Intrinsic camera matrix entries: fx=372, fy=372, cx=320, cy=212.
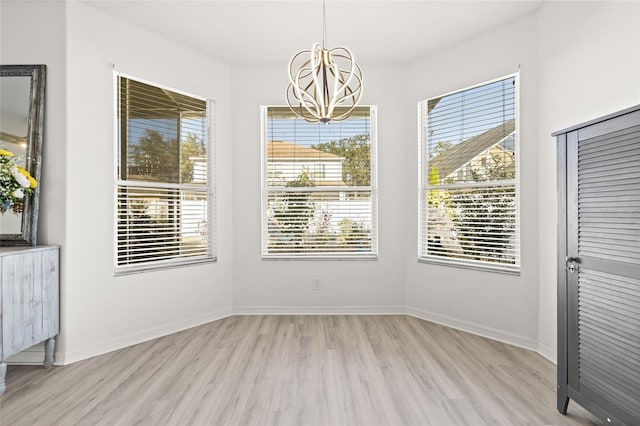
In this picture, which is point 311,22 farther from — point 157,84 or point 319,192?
point 319,192

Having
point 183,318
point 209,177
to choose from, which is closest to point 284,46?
point 209,177

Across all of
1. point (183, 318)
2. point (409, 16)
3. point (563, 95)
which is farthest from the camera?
point (183, 318)

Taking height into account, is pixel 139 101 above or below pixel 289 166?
above

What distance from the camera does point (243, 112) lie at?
14.3 ft

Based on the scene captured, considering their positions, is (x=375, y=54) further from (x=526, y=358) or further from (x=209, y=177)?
(x=526, y=358)

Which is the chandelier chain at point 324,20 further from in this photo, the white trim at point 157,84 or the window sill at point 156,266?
the window sill at point 156,266

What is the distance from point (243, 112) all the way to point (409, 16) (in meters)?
2.08

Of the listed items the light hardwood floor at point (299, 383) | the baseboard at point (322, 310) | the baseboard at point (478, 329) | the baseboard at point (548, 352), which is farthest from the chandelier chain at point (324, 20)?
the baseboard at point (548, 352)

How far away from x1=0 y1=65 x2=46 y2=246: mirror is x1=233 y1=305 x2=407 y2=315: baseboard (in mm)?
2242

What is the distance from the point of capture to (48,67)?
3008 mm

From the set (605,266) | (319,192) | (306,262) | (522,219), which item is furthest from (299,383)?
(522,219)

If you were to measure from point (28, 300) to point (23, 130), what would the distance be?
1344 millimetres

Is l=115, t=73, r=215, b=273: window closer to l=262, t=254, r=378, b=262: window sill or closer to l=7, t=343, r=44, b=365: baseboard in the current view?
l=262, t=254, r=378, b=262: window sill

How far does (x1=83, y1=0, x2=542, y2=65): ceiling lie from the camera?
10.4ft
